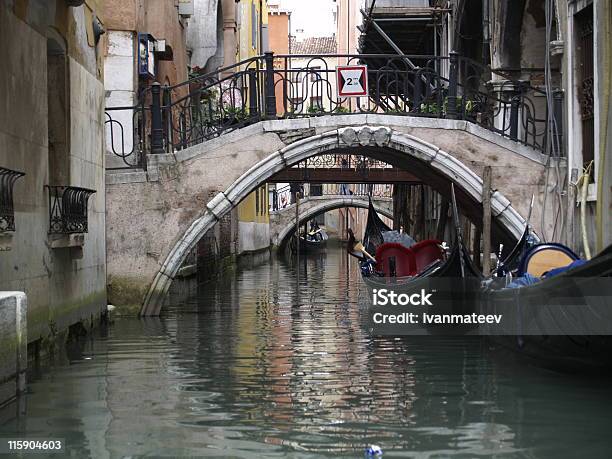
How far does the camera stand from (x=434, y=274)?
27.7 feet

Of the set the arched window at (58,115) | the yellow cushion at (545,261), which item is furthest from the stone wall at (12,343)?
the yellow cushion at (545,261)

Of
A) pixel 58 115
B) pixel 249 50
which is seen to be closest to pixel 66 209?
pixel 58 115

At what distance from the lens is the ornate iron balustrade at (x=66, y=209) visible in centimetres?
683

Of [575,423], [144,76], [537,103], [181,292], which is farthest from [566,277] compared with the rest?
[181,292]

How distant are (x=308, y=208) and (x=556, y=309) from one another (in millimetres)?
21054

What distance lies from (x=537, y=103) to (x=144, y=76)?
3.98 meters

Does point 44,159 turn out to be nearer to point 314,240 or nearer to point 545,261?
point 545,261

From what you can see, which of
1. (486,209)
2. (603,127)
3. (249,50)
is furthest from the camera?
(249,50)

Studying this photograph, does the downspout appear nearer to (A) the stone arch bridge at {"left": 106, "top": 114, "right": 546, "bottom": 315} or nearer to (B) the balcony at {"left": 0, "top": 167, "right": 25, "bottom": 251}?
(A) the stone arch bridge at {"left": 106, "top": 114, "right": 546, "bottom": 315}

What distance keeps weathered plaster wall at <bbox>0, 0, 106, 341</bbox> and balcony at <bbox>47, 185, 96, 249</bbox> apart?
0.07 m

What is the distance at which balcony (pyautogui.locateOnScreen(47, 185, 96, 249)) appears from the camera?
22.4 feet

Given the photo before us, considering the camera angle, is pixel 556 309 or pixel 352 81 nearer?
pixel 556 309

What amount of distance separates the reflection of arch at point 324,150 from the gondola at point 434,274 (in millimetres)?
672

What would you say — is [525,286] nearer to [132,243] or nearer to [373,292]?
[373,292]
